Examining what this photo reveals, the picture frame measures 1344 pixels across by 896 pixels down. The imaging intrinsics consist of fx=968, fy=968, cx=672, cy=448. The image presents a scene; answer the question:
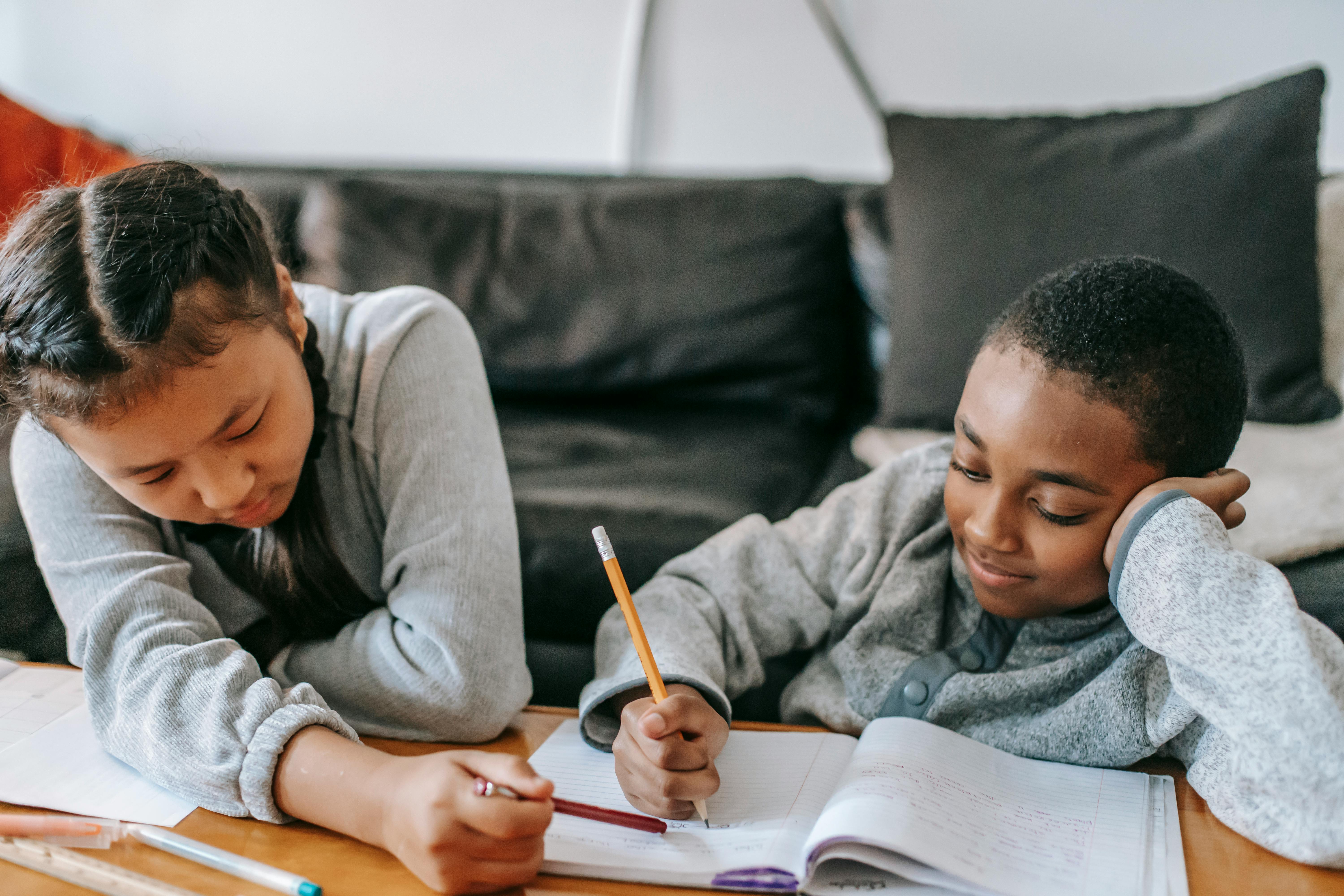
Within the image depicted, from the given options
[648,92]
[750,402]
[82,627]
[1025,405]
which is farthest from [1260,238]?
[82,627]

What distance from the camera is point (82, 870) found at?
555mm

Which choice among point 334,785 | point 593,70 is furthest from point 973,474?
point 593,70

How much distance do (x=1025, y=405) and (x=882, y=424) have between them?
0.85 meters

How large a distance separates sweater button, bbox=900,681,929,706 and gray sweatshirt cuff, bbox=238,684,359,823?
43cm

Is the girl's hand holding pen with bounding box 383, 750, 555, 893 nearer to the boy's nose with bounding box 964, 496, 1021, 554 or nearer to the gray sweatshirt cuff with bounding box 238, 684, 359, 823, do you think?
the gray sweatshirt cuff with bounding box 238, 684, 359, 823

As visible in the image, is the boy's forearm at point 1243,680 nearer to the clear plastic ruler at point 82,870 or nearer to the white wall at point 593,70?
the clear plastic ruler at point 82,870

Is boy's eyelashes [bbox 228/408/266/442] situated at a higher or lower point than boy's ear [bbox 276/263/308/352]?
lower

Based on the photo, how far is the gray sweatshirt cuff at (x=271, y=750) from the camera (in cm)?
62

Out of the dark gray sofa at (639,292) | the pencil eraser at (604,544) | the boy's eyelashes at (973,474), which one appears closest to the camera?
the pencil eraser at (604,544)

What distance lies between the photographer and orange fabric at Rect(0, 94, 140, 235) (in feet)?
5.60

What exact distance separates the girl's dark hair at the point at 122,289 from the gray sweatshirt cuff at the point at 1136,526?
65 centimetres

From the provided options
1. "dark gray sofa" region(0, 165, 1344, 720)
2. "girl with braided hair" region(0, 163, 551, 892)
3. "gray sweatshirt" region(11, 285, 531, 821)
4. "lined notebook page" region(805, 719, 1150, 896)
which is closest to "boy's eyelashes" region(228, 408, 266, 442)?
"girl with braided hair" region(0, 163, 551, 892)

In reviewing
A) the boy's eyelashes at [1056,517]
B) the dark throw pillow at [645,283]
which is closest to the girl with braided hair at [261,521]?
the boy's eyelashes at [1056,517]

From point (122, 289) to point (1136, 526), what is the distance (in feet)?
2.36
